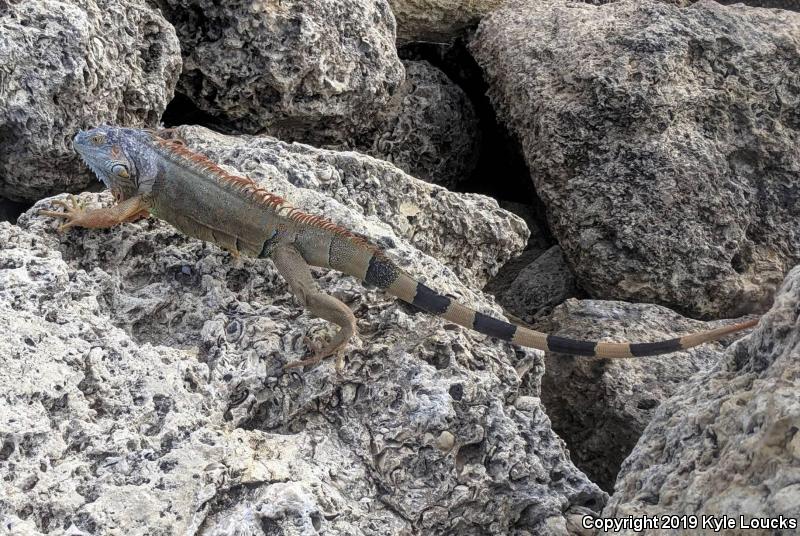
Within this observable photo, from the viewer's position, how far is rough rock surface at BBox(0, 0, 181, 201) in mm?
3332

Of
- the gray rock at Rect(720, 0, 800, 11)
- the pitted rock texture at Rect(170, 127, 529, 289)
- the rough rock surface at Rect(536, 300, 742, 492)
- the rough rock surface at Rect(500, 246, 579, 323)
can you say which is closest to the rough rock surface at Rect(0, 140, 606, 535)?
the pitted rock texture at Rect(170, 127, 529, 289)

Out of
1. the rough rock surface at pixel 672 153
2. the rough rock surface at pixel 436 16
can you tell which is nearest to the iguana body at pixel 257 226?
the rough rock surface at pixel 672 153

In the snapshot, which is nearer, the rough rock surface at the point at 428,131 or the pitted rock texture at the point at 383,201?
the pitted rock texture at the point at 383,201

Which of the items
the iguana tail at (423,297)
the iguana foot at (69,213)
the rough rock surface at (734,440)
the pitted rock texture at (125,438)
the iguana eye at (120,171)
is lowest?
the pitted rock texture at (125,438)

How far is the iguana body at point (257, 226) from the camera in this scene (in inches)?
118

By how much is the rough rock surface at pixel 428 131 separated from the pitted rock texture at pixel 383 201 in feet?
3.93

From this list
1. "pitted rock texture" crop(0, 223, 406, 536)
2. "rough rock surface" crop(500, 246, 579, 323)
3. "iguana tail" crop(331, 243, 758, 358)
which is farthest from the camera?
"rough rock surface" crop(500, 246, 579, 323)

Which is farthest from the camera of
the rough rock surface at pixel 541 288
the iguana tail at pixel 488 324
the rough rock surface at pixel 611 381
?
the rough rock surface at pixel 541 288

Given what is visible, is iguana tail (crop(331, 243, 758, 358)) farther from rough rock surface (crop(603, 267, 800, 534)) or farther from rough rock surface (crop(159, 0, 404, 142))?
rough rock surface (crop(159, 0, 404, 142))

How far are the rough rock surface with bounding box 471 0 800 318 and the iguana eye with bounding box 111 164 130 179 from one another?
2193mm

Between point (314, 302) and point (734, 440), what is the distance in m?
1.59

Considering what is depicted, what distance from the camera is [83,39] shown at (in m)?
3.42

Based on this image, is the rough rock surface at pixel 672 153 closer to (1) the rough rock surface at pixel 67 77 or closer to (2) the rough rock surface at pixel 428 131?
(2) the rough rock surface at pixel 428 131

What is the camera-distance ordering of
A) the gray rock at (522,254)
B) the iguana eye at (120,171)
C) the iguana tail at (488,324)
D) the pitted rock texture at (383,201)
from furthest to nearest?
1. the gray rock at (522,254)
2. the pitted rock texture at (383,201)
3. the iguana eye at (120,171)
4. the iguana tail at (488,324)
